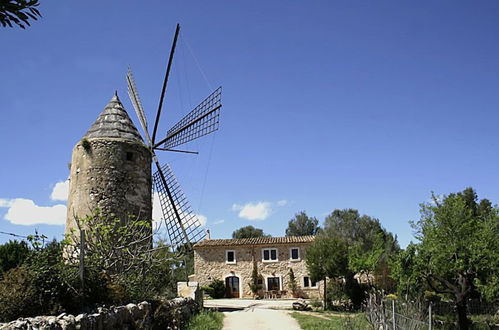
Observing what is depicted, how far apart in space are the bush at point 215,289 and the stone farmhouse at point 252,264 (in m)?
0.47

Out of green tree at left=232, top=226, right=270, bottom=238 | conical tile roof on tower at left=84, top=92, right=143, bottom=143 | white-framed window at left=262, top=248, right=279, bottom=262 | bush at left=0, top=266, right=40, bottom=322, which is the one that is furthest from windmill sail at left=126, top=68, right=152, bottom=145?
green tree at left=232, top=226, right=270, bottom=238

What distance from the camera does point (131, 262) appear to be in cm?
945

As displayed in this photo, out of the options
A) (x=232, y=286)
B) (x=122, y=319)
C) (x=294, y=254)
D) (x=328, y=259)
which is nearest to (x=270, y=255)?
(x=294, y=254)

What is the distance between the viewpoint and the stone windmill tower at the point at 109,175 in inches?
476

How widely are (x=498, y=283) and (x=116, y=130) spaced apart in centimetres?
1251

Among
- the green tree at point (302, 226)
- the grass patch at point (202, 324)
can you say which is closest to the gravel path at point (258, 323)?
the grass patch at point (202, 324)

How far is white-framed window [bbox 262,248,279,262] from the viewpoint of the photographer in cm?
2941

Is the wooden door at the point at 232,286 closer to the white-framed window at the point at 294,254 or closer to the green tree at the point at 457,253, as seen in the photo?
the white-framed window at the point at 294,254

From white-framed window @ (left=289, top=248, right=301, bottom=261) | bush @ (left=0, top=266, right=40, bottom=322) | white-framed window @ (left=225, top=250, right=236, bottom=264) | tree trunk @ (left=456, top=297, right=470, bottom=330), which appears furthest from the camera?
white-framed window @ (left=225, top=250, right=236, bottom=264)

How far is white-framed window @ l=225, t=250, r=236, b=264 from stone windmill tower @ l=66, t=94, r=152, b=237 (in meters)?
17.5

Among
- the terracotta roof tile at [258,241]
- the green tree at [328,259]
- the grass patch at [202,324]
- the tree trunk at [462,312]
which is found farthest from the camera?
the terracotta roof tile at [258,241]

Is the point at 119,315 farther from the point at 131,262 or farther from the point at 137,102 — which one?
the point at 137,102

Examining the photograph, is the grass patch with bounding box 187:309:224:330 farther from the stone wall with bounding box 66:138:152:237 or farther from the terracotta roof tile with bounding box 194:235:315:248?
the terracotta roof tile with bounding box 194:235:315:248

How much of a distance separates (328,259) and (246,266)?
9.37m
